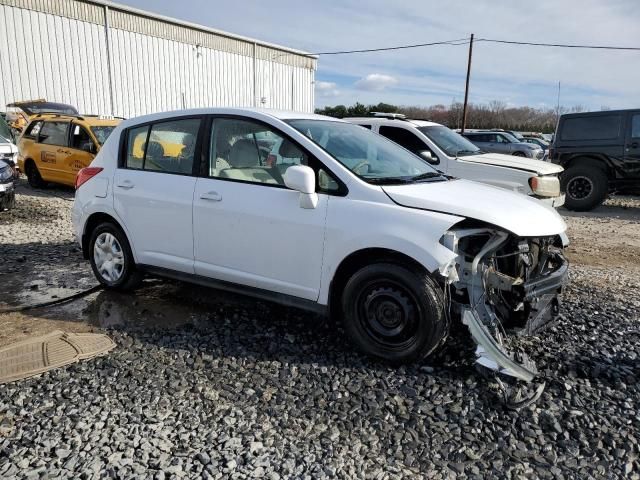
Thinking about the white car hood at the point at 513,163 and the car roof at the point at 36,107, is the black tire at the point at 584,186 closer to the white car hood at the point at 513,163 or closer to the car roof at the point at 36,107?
the white car hood at the point at 513,163

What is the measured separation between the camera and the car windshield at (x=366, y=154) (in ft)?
13.2

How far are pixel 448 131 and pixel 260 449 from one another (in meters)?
7.53

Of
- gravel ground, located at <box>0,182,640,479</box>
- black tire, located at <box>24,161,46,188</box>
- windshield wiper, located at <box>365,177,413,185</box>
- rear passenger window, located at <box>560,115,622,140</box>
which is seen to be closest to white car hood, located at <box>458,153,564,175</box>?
rear passenger window, located at <box>560,115,622,140</box>

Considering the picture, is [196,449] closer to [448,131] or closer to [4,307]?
[4,307]

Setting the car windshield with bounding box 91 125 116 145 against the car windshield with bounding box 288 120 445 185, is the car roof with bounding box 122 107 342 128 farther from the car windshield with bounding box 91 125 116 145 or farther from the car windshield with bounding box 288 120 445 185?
the car windshield with bounding box 91 125 116 145

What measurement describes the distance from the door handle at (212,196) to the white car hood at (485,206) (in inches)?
54.6

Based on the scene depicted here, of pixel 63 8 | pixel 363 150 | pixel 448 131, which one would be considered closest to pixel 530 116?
pixel 63 8

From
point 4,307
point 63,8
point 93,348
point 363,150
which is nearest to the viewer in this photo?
point 93,348

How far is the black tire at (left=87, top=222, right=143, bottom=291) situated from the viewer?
5.08 m

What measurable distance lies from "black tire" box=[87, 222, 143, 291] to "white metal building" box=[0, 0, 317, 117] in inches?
803

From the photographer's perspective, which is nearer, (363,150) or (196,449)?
(196,449)

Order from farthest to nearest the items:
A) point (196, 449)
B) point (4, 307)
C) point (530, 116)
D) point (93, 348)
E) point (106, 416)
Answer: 1. point (530, 116)
2. point (4, 307)
3. point (93, 348)
4. point (106, 416)
5. point (196, 449)

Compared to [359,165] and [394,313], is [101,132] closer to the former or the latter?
[359,165]

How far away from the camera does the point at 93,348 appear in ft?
13.2
